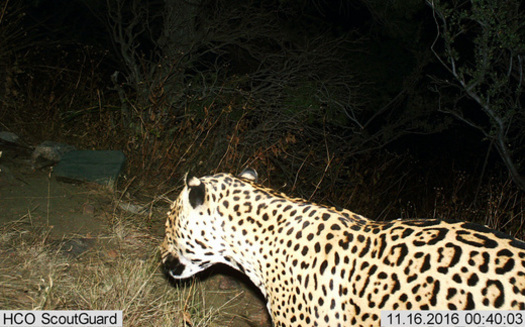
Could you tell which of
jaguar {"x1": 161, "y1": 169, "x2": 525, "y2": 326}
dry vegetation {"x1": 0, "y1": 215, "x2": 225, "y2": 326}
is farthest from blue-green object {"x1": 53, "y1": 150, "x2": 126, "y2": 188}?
jaguar {"x1": 161, "y1": 169, "x2": 525, "y2": 326}

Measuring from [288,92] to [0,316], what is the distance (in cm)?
492

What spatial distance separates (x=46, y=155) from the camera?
19.2ft

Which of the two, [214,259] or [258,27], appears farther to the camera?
[258,27]

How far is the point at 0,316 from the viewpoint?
9.95 ft

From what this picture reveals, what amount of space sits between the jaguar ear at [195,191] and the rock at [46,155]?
3273 mm

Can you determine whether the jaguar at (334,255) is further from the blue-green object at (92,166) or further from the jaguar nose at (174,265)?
the blue-green object at (92,166)

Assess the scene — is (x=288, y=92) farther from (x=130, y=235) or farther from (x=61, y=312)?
(x=61, y=312)

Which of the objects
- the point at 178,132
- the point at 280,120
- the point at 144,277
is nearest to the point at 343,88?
the point at 280,120

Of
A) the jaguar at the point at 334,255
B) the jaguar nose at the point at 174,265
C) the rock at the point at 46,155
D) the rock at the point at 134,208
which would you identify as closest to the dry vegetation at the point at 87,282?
the jaguar nose at the point at 174,265

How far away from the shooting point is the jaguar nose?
3.38m

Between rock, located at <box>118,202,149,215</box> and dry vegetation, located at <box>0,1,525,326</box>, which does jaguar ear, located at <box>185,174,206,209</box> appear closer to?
dry vegetation, located at <box>0,1,525,326</box>

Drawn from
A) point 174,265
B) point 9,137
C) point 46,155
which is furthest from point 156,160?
point 174,265

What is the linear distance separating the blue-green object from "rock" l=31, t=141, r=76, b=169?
20cm

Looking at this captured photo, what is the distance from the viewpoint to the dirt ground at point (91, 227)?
3.99 m
